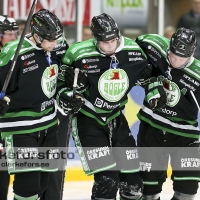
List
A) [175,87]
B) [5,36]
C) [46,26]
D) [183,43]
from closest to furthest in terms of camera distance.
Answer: [46,26] < [183,43] < [175,87] < [5,36]

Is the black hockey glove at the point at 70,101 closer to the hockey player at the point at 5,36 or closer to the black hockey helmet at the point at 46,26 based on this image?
the black hockey helmet at the point at 46,26

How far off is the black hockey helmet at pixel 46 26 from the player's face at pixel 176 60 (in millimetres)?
771

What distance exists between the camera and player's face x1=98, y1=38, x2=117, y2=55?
192 inches

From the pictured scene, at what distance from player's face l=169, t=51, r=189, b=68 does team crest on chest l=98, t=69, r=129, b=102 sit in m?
0.37

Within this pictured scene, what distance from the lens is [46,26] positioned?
4.80 meters

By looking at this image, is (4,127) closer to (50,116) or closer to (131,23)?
(50,116)

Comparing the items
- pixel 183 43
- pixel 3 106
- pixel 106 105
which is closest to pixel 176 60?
pixel 183 43

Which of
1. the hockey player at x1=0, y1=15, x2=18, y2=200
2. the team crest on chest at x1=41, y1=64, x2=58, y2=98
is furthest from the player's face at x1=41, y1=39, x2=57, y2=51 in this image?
the hockey player at x1=0, y1=15, x2=18, y2=200

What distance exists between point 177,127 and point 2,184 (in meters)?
1.36

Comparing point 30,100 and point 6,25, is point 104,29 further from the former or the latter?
point 6,25

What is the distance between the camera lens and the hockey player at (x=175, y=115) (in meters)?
5.13

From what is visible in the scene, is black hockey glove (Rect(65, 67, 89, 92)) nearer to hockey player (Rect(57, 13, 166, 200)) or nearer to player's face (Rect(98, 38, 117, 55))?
hockey player (Rect(57, 13, 166, 200))

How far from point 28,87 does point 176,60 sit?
992 millimetres

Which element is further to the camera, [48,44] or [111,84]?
[111,84]
